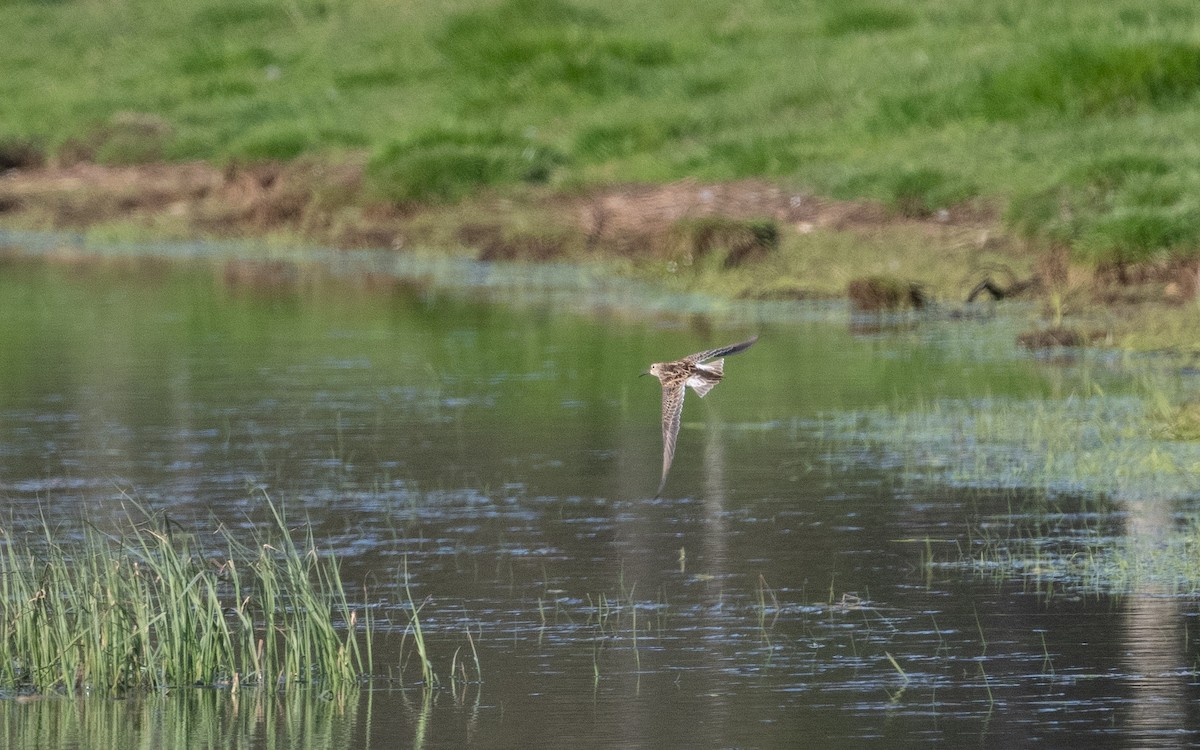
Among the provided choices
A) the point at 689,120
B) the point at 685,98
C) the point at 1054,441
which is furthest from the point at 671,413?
the point at 685,98

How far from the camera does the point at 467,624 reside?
8.87 m

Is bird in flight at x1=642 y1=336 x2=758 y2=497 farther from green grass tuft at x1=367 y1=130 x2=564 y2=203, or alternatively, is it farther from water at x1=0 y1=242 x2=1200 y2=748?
green grass tuft at x1=367 y1=130 x2=564 y2=203

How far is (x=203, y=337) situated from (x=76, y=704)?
10.9 meters

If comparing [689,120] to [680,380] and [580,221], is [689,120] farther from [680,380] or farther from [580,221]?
[680,380]

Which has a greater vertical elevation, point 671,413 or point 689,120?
point 689,120

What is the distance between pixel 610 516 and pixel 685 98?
18.1 m

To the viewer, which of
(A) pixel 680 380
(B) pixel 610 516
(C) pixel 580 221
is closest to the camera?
(A) pixel 680 380

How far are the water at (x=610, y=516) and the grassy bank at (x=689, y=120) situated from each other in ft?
7.61

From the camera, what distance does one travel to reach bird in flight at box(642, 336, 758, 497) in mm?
7299

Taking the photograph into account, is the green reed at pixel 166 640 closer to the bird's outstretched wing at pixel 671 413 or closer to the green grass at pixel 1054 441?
the bird's outstretched wing at pixel 671 413

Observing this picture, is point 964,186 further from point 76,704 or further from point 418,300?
point 76,704

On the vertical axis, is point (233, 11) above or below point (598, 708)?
above

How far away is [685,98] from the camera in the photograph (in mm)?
28641

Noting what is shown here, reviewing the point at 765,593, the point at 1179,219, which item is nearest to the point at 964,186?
the point at 1179,219
